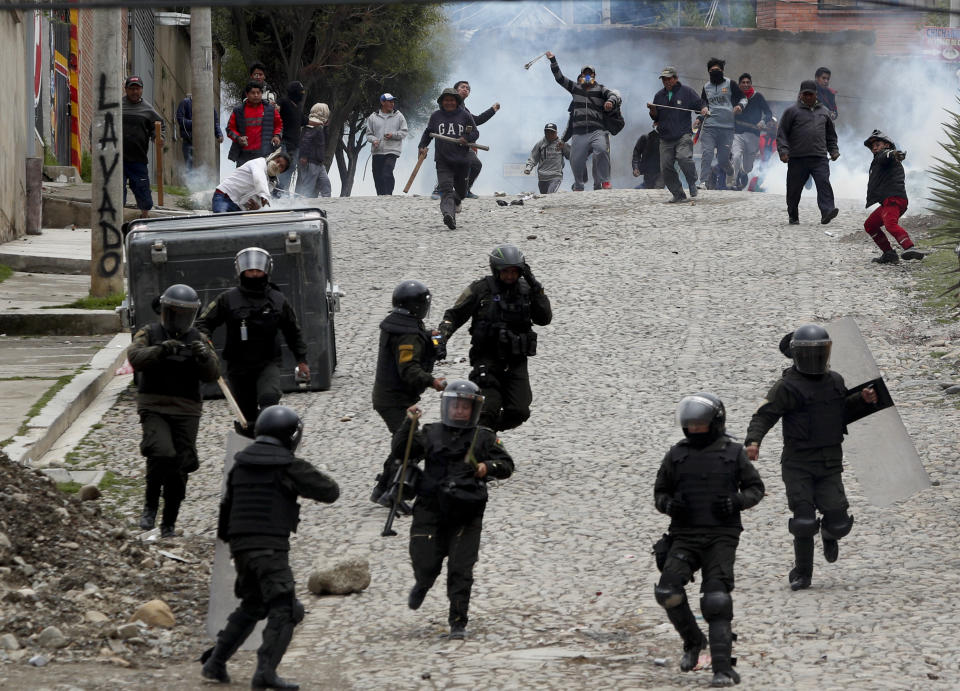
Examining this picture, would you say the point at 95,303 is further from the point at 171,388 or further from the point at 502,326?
the point at 502,326

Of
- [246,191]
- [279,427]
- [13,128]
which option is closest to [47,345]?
[246,191]

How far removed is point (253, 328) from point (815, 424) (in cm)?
345

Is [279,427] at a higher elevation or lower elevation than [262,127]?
lower

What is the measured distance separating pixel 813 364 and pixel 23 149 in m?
14.3

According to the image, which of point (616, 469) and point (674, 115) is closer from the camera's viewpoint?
point (616, 469)

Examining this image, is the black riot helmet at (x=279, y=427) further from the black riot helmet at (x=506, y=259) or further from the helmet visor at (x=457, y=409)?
the black riot helmet at (x=506, y=259)

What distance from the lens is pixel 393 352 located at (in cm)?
898

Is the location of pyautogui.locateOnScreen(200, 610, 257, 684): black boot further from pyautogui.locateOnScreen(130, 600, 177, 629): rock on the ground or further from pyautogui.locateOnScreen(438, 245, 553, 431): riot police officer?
pyautogui.locateOnScreen(438, 245, 553, 431): riot police officer

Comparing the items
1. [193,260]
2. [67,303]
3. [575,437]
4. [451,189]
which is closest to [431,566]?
[575,437]

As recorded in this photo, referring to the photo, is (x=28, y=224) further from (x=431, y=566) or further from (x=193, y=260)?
(x=431, y=566)

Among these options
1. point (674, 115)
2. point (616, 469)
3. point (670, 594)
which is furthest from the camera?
point (674, 115)

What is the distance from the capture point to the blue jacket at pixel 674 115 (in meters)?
19.5

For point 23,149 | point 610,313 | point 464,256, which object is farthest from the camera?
point 23,149

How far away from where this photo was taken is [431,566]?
708cm
